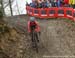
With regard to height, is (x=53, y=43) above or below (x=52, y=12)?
below

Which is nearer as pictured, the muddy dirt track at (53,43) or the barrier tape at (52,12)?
the muddy dirt track at (53,43)

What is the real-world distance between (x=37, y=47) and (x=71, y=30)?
6566 millimetres

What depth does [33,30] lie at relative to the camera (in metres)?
17.5

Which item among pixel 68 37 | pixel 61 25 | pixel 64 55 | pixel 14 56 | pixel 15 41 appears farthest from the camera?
pixel 61 25

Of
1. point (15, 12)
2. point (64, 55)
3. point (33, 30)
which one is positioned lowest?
point (15, 12)

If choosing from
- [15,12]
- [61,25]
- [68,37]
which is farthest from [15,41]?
[15,12]

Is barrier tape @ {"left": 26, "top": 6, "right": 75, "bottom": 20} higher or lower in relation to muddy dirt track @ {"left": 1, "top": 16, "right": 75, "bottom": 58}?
higher

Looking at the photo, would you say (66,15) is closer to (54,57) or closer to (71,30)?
→ (71,30)

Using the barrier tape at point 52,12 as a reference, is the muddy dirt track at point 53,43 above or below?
below

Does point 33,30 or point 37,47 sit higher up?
point 33,30

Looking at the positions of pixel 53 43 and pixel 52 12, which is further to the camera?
pixel 52 12

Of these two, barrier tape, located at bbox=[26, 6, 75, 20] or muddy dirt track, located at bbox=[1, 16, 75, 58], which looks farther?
barrier tape, located at bbox=[26, 6, 75, 20]

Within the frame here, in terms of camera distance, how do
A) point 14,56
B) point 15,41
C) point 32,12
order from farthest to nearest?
1. point 32,12
2. point 15,41
3. point 14,56

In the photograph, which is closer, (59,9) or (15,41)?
(15,41)
